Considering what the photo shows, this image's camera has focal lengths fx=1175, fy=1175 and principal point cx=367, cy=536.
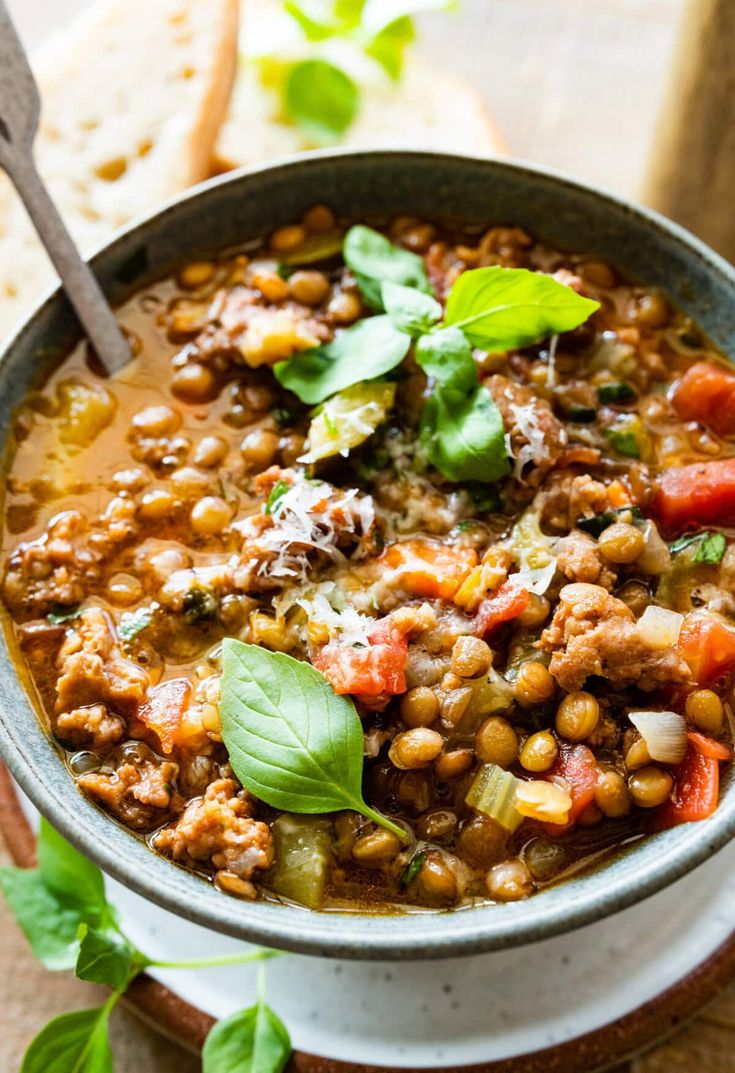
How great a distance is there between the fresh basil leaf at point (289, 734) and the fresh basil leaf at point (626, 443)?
124 cm

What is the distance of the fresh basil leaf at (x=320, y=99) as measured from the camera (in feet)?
15.9

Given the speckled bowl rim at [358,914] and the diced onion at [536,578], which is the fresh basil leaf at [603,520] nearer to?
the diced onion at [536,578]

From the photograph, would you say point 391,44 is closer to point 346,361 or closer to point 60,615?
point 346,361

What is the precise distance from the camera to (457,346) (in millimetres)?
3426

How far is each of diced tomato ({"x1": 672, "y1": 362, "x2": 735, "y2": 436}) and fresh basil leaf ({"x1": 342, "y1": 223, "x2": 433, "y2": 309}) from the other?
0.88 meters

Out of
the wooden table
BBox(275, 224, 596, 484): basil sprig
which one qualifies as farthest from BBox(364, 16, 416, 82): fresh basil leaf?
BBox(275, 224, 596, 484): basil sprig

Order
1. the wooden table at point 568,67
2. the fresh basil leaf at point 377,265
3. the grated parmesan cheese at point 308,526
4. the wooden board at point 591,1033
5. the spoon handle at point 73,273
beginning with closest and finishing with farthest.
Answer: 1. the grated parmesan cheese at point 308,526
2. the wooden board at point 591,1033
3. the spoon handle at point 73,273
4. the fresh basil leaf at point 377,265
5. the wooden table at point 568,67

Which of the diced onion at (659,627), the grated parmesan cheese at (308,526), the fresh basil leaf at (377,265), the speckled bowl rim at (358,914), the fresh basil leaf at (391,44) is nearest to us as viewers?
the speckled bowl rim at (358,914)

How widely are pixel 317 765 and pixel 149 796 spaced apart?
481 mm

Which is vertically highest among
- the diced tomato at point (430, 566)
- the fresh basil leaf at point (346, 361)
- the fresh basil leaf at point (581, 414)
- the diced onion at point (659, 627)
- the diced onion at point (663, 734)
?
the fresh basil leaf at point (346, 361)

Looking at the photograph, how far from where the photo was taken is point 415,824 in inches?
124

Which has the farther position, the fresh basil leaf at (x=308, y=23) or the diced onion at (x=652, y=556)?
the fresh basil leaf at (x=308, y=23)

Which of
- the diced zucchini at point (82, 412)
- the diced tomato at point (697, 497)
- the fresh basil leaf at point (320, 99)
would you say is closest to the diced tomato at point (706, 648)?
the diced tomato at point (697, 497)

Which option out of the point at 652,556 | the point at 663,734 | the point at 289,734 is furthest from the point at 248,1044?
the point at 652,556
